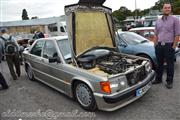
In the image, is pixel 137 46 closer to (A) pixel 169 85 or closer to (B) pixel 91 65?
(A) pixel 169 85

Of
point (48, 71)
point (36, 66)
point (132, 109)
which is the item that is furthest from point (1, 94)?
point (132, 109)

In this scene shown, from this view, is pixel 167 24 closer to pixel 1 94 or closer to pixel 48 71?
pixel 48 71

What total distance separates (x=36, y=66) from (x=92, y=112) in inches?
98.9

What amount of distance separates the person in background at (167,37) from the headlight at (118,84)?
1.69 metres

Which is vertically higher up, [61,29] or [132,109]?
[61,29]

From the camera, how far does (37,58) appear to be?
18.6ft

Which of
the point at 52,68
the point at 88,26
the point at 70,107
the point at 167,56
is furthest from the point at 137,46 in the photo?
the point at 70,107

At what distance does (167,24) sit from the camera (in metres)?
4.71

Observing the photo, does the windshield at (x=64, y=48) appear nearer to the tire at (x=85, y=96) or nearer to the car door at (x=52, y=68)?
the car door at (x=52, y=68)

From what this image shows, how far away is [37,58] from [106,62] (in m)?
2.10

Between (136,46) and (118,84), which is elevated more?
(136,46)

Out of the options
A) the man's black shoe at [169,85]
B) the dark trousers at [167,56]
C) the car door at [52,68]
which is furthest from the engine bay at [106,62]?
the man's black shoe at [169,85]

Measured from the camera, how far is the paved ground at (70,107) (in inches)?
151

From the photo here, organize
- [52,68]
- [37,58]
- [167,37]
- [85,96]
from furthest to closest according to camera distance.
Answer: [37,58] → [52,68] → [167,37] → [85,96]
